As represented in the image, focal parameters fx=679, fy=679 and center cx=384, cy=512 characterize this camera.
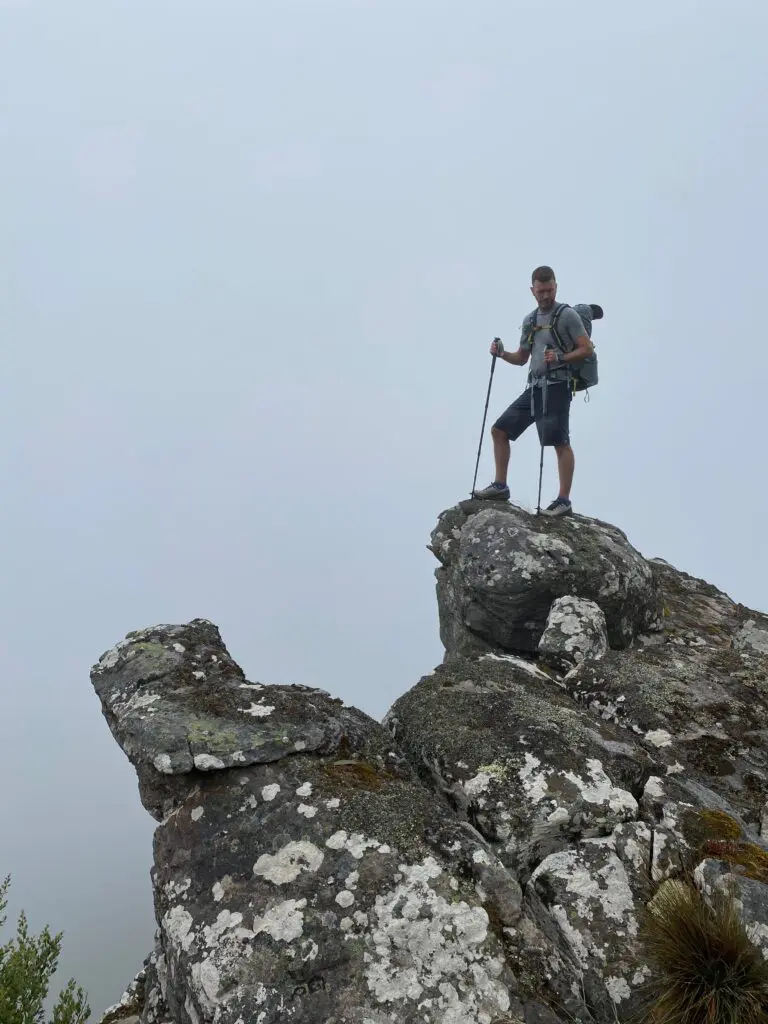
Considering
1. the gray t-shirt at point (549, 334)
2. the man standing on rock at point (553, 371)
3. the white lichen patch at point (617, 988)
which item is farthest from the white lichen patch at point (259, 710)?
the gray t-shirt at point (549, 334)

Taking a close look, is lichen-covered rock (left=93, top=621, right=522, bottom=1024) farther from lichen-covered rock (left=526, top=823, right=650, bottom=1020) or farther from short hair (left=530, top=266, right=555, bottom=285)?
short hair (left=530, top=266, right=555, bottom=285)

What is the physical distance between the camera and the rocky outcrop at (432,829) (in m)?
5.16

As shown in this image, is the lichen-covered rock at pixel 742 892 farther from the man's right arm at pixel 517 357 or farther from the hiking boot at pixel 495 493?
the man's right arm at pixel 517 357

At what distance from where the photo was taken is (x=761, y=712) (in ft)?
31.0

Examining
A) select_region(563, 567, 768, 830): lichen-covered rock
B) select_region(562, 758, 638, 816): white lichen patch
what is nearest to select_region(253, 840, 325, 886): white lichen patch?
select_region(562, 758, 638, 816): white lichen patch

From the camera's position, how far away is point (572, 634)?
10.8 metres

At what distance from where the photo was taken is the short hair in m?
13.4

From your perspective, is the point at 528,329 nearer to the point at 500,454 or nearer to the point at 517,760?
the point at 500,454

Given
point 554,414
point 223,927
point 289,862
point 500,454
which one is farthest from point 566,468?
point 223,927

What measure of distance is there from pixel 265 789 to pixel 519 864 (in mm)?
2496

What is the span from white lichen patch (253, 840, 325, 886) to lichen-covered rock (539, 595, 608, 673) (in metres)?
5.82

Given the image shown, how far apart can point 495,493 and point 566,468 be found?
1.55m

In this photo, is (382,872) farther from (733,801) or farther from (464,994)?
(733,801)

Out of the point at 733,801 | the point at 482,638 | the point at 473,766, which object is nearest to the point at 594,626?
the point at 482,638
